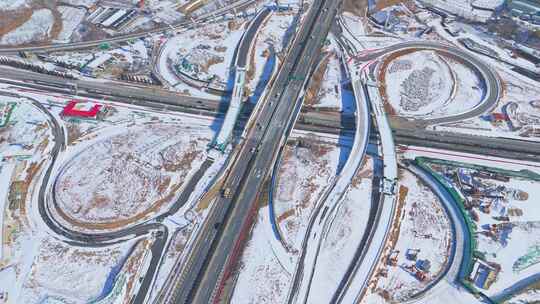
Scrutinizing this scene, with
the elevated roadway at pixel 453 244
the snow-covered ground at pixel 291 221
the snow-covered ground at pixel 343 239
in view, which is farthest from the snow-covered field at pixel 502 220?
the snow-covered ground at pixel 291 221

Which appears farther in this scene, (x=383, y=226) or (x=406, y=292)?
(x=383, y=226)

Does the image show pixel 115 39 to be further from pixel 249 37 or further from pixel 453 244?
pixel 453 244

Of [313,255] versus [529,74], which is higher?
[529,74]

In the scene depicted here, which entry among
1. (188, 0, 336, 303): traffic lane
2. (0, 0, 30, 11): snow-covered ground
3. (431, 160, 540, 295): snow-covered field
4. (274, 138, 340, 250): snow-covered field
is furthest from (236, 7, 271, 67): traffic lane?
(0, 0, 30, 11): snow-covered ground

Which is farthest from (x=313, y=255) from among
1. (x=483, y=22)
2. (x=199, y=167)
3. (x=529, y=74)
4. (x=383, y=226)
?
(x=483, y=22)

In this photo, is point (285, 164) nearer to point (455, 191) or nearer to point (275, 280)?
point (275, 280)

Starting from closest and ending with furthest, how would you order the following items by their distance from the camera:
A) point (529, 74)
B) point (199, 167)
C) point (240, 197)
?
point (240, 197) → point (199, 167) → point (529, 74)

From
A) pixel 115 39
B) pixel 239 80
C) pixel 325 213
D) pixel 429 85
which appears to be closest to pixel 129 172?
pixel 239 80

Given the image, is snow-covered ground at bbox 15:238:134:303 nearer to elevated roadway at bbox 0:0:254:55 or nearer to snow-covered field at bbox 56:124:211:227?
snow-covered field at bbox 56:124:211:227
